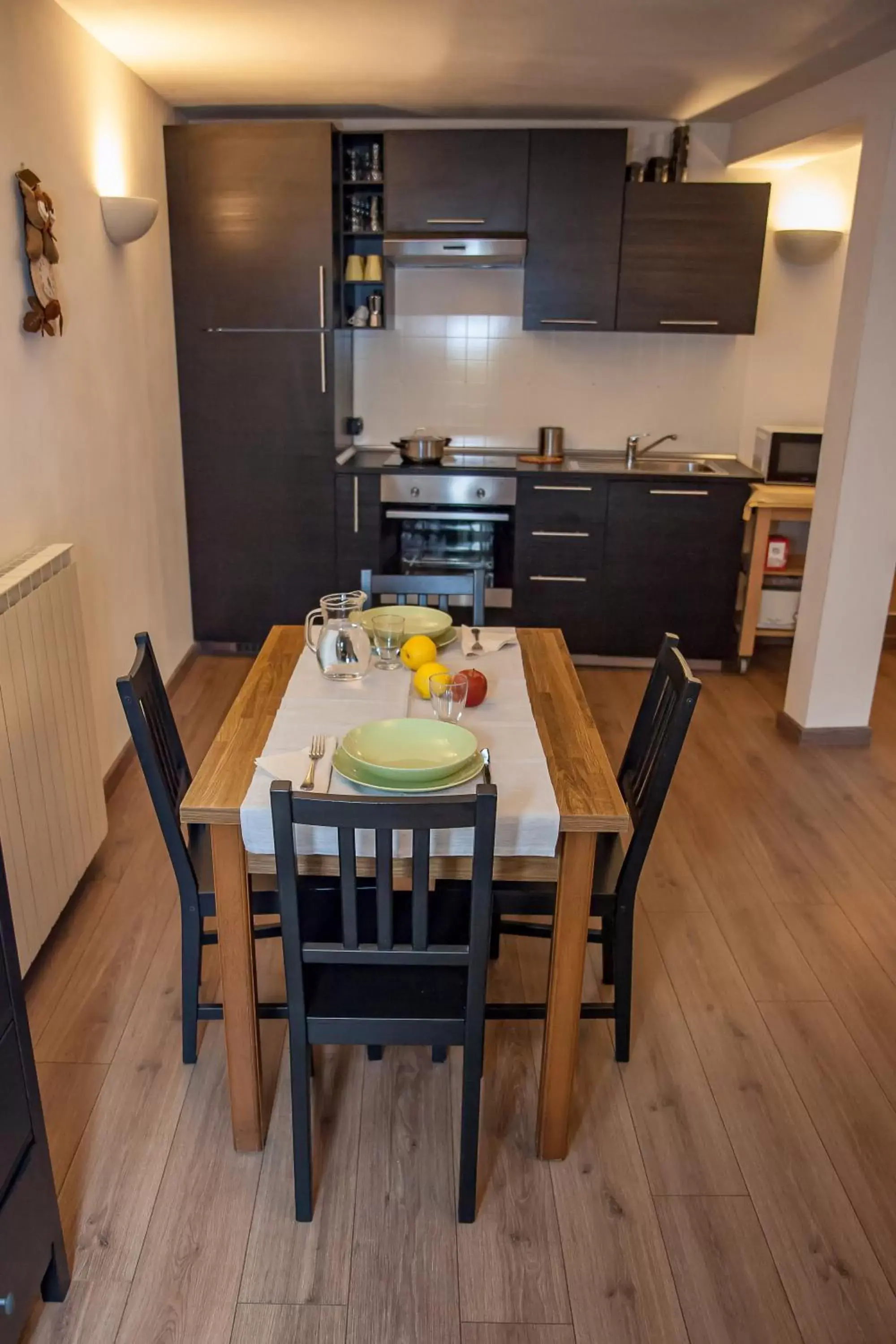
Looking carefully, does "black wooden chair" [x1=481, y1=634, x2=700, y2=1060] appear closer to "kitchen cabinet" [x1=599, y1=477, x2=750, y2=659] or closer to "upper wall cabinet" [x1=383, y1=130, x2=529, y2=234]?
"kitchen cabinet" [x1=599, y1=477, x2=750, y2=659]

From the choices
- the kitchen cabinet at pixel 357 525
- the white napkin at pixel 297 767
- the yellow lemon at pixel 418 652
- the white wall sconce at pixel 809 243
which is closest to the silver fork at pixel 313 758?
the white napkin at pixel 297 767

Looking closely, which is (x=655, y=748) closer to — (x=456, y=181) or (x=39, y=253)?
(x=39, y=253)

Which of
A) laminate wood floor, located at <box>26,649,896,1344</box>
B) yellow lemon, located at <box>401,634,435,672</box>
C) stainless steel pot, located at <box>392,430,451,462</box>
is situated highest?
stainless steel pot, located at <box>392,430,451,462</box>

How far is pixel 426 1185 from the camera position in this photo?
6.22 ft

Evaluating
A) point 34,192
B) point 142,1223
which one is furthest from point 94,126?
point 142,1223

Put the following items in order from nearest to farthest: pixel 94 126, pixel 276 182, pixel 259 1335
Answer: pixel 259 1335 < pixel 94 126 < pixel 276 182

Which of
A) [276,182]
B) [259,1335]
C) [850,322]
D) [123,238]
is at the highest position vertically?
[276,182]

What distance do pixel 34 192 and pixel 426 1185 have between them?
2534mm

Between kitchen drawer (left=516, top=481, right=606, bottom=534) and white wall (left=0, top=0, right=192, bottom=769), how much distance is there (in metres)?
1.53

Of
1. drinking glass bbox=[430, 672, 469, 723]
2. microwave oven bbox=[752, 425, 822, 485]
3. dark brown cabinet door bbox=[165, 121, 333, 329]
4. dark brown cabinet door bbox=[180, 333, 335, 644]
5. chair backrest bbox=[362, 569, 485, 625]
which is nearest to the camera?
drinking glass bbox=[430, 672, 469, 723]

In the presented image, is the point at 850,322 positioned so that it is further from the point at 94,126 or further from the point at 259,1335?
the point at 259,1335

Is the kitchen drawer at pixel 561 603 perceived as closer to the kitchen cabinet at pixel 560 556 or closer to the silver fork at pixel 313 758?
the kitchen cabinet at pixel 560 556

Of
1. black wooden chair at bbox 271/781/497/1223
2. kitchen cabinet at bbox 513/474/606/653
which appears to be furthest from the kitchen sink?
black wooden chair at bbox 271/781/497/1223

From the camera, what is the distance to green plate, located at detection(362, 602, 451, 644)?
246cm
